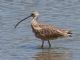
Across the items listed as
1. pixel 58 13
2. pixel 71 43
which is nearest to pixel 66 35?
pixel 71 43

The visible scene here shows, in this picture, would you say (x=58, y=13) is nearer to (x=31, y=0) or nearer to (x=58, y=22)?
(x=58, y=22)

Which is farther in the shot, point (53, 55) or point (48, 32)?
point (48, 32)

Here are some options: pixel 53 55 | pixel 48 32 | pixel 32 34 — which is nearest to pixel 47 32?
pixel 48 32

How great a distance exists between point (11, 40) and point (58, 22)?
7.23ft

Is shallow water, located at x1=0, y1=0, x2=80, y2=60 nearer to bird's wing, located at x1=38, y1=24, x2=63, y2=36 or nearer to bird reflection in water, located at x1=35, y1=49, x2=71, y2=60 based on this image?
bird reflection in water, located at x1=35, y1=49, x2=71, y2=60

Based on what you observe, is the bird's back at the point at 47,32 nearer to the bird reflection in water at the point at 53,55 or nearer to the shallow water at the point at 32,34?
the shallow water at the point at 32,34

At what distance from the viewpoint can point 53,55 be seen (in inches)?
489

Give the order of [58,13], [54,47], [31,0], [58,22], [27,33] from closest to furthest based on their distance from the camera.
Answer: [54,47] → [27,33] → [58,22] → [58,13] → [31,0]

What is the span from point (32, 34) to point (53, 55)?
1952mm

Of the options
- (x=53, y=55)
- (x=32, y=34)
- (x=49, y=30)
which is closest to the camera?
(x=53, y=55)

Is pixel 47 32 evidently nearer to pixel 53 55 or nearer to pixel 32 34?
pixel 32 34

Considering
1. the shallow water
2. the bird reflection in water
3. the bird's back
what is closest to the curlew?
the bird's back

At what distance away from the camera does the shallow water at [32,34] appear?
40.4 feet

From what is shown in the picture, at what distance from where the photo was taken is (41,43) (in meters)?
13.5
